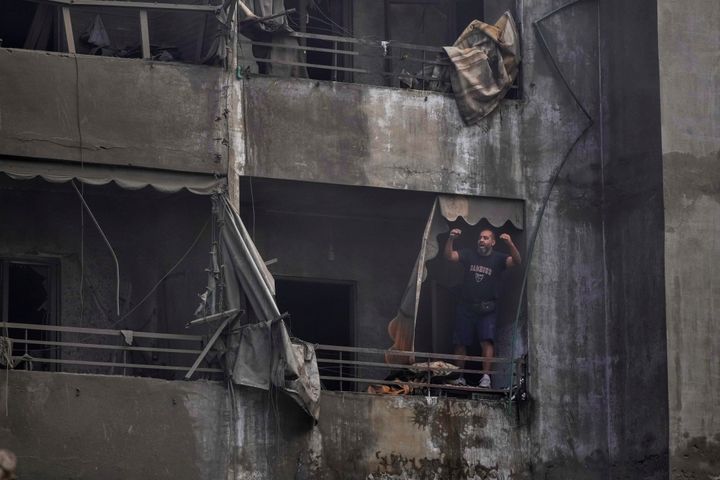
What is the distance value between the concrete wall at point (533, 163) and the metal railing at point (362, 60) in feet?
1.08

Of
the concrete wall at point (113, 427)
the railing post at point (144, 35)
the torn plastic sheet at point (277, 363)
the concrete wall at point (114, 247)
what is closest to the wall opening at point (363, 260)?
the concrete wall at point (114, 247)

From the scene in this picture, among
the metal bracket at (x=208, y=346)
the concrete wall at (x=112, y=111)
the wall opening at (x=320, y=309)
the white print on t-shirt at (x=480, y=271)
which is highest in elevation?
the concrete wall at (x=112, y=111)

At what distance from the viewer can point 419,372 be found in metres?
22.9

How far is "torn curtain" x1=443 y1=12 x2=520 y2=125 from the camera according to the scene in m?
23.4

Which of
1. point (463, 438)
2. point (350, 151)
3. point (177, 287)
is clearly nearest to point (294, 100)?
point (350, 151)

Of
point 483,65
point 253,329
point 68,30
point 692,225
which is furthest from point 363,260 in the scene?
point 68,30

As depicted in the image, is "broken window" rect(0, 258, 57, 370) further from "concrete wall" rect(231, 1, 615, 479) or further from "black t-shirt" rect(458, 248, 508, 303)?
"black t-shirt" rect(458, 248, 508, 303)

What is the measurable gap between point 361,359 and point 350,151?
256 centimetres

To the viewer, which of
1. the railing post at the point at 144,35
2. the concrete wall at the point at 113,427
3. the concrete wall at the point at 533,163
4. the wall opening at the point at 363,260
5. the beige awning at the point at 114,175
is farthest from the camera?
the wall opening at the point at 363,260

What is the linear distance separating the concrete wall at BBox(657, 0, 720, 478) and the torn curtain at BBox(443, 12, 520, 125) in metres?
1.71

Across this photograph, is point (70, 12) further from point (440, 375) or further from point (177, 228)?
point (440, 375)

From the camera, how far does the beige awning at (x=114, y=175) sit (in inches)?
851

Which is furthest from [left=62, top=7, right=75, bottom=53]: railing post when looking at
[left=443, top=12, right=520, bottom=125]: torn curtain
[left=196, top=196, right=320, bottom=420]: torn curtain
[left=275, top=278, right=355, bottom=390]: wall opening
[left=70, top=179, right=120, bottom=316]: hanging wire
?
[left=443, top=12, right=520, bottom=125]: torn curtain

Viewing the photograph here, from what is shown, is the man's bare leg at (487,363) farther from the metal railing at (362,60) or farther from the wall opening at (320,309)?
the metal railing at (362,60)
